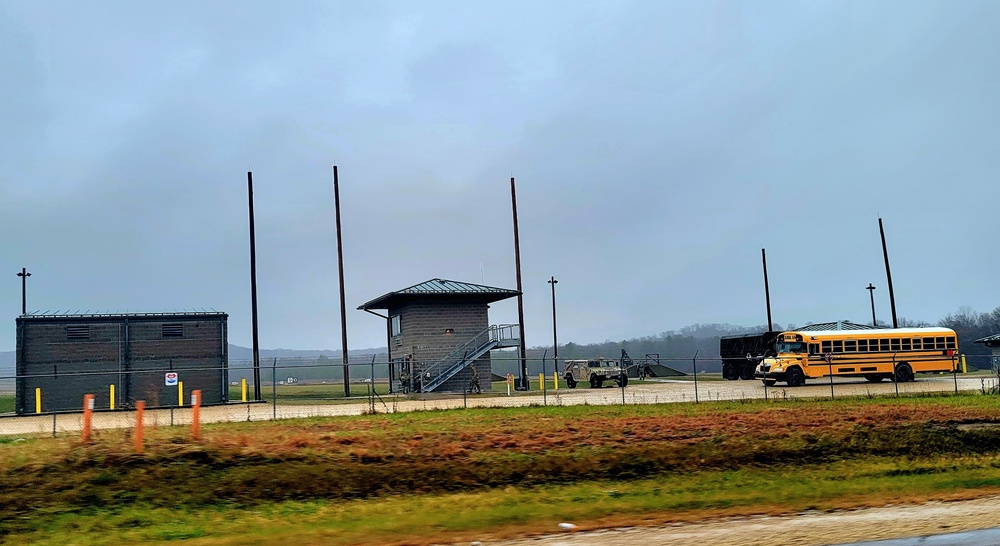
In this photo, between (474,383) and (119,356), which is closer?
(119,356)

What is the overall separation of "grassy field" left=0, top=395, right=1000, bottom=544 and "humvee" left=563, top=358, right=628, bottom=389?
27560 millimetres

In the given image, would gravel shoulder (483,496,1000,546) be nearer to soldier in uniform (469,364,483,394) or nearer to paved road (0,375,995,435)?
paved road (0,375,995,435)

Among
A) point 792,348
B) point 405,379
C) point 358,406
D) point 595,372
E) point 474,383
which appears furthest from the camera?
point 595,372

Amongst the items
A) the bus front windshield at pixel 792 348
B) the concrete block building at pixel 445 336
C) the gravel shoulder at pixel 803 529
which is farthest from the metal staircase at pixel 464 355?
the gravel shoulder at pixel 803 529

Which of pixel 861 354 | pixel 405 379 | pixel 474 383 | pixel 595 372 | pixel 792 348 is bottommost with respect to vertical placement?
pixel 474 383

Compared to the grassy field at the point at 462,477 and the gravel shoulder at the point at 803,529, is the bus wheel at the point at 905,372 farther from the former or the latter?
the gravel shoulder at the point at 803,529

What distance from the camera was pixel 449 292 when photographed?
151 feet

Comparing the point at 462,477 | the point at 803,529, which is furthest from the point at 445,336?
the point at 803,529

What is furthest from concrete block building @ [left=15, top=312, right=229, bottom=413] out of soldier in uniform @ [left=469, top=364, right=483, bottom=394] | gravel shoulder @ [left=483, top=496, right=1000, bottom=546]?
gravel shoulder @ [left=483, top=496, right=1000, bottom=546]

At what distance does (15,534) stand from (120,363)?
1168 inches

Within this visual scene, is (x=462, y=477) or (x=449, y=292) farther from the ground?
(x=449, y=292)

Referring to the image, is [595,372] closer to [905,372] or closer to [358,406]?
[905,372]

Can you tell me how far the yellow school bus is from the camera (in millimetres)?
43875

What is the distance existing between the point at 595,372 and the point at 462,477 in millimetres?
35484
